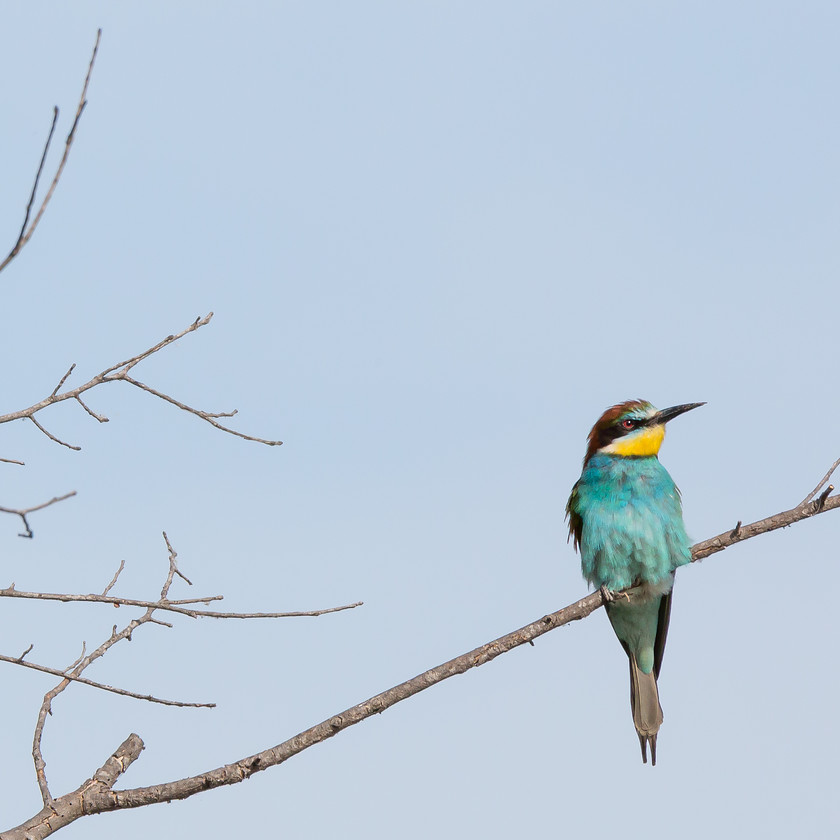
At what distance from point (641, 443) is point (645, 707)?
1724mm

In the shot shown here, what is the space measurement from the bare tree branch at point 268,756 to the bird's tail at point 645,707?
2938mm

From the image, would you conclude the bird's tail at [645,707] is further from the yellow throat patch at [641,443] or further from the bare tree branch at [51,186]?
the bare tree branch at [51,186]

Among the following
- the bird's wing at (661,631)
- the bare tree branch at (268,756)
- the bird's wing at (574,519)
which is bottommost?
the bare tree branch at (268,756)

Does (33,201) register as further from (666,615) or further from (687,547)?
(666,615)

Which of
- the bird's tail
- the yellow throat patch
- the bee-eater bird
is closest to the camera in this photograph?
the bee-eater bird

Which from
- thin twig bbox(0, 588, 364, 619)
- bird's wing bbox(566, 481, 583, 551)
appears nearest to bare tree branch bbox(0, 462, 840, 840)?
thin twig bbox(0, 588, 364, 619)

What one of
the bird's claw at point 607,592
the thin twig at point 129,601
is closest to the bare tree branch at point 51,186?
the thin twig at point 129,601

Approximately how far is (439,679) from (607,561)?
293 centimetres

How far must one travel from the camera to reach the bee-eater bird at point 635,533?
632cm

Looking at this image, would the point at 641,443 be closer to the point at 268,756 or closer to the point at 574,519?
the point at 574,519

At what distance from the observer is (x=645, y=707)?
689cm

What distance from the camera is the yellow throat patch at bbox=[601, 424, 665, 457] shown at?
688 centimetres

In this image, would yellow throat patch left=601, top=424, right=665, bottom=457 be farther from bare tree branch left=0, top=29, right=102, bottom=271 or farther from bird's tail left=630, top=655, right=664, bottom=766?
bare tree branch left=0, top=29, right=102, bottom=271

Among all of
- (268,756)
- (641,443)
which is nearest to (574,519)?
(641,443)
